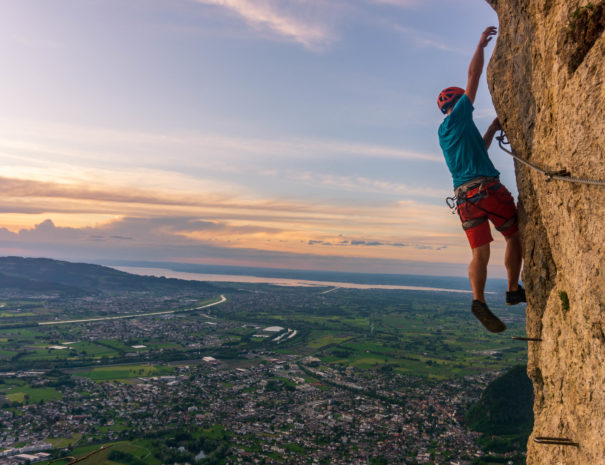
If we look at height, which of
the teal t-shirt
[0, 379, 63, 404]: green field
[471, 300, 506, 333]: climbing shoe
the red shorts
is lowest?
[0, 379, 63, 404]: green field

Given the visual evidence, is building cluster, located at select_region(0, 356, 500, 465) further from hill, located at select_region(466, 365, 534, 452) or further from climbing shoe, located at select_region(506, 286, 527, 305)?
climbing shoe, located at select_region(506, 286, 527, 305)

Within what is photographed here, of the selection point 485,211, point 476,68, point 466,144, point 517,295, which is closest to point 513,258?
point 517,295

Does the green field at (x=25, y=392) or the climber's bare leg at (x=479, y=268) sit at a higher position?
the climber's bare leg at (x=479, y=268)

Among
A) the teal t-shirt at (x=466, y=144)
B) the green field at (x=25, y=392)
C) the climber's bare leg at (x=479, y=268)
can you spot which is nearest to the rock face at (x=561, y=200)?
the teal t-shirt at (x=466, y=144)

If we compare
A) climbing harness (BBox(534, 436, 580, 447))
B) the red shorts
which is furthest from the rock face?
the red shorts

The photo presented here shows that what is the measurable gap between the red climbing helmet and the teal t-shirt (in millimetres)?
306

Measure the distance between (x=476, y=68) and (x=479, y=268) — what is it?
10.1 ft

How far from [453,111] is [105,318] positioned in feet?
429

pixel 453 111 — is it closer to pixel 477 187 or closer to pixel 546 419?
pixel 477 187

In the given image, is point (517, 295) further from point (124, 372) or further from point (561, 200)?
point (124, 372)

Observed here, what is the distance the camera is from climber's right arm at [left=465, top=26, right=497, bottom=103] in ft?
19.8

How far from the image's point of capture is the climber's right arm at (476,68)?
19.8 feet

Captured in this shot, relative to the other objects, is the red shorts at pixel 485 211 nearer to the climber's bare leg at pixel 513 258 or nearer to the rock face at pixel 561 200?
the climber's bare leg at pixel 513 258

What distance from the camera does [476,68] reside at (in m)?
6.08
